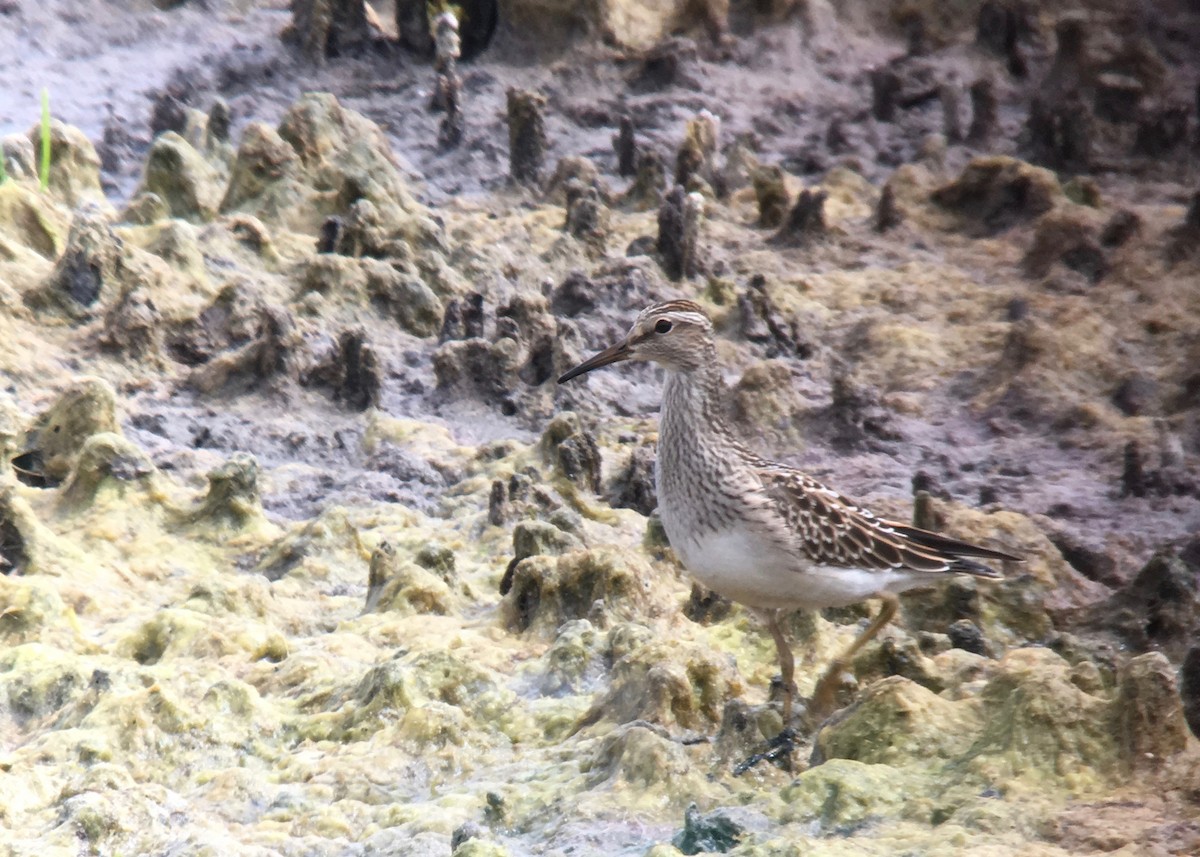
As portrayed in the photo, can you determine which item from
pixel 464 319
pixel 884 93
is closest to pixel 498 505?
pixel 464 319

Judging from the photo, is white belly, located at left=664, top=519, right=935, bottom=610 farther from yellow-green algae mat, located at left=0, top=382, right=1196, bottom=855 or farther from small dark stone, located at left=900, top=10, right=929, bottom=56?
small dark stone, located at left=900, top=10, right=929, bottom=56

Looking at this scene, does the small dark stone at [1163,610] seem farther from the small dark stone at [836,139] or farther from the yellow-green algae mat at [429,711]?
the small dark stone at [836,139]

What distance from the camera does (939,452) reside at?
26.6 feet

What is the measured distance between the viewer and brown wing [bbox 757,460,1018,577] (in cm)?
527

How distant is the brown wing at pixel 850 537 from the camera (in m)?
5.27

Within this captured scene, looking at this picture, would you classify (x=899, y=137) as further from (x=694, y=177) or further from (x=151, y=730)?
(x=151, y=730)

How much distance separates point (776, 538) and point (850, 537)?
0.28m

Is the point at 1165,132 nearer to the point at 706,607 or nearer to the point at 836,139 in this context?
the point at 836,139

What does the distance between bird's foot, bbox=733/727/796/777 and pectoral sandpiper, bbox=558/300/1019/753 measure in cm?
47

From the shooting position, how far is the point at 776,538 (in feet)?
17.0

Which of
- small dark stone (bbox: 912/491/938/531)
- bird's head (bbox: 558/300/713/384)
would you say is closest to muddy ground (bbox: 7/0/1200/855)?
small dark stone (bbox: 912/491/938/531)

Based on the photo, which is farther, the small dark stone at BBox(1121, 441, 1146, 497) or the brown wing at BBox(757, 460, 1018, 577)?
the small dark stone at BBox(1121, 441, 1146, 497)

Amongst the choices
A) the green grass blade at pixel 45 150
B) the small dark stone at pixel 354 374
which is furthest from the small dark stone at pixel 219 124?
the small dark stone at pixel 354 374

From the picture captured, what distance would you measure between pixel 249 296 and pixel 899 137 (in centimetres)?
512
